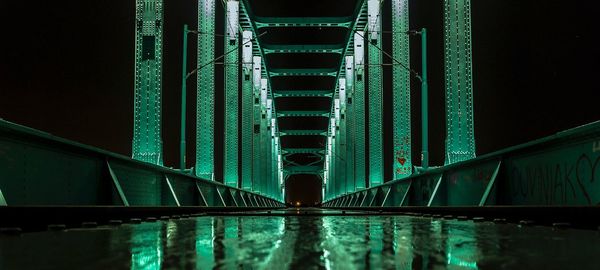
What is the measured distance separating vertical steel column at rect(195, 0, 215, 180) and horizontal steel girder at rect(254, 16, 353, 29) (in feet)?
60.3

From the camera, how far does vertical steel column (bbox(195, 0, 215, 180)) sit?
27.8m

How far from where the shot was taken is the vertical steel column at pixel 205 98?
27797mm

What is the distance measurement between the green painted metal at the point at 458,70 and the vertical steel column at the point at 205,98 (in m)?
11.4

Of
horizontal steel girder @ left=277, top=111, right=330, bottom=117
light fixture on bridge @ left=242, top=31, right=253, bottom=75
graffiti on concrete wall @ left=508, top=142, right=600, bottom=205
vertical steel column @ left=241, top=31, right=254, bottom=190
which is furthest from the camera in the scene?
horizontal steel girder @ left=277, top=111, right=330, bottom=117

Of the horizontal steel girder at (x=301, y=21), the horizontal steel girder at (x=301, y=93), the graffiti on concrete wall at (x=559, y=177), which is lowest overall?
the graffiti on concrete wall at (x=559, y=177)

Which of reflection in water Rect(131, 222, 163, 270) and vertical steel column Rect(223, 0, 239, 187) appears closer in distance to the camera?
reflection in water Rect(131, 222, 163, 270)

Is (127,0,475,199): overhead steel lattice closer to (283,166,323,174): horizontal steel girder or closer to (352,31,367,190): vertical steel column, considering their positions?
(352,31,367,190): vertical steel column

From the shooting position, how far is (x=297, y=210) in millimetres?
21031

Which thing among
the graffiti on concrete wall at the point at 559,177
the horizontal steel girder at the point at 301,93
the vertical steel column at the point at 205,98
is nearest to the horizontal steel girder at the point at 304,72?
the horizontal steel girder at the point at 301,93

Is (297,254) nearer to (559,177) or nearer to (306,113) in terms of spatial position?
(559,177)

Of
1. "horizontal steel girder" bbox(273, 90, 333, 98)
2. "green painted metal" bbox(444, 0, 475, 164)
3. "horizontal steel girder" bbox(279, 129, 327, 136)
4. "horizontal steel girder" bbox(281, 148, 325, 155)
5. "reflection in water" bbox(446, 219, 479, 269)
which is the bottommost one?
"reflection in water" bbox(446, 219, 479, 269)

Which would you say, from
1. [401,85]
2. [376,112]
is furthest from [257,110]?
[401,85]

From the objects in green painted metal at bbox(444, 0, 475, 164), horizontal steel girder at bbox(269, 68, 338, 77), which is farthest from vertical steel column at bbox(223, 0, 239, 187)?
horizontal steel girder at bbox(269, 68, 338, 77)

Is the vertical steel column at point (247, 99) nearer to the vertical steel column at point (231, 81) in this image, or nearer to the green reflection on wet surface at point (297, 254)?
the vertical steel column at point (231, 81)
